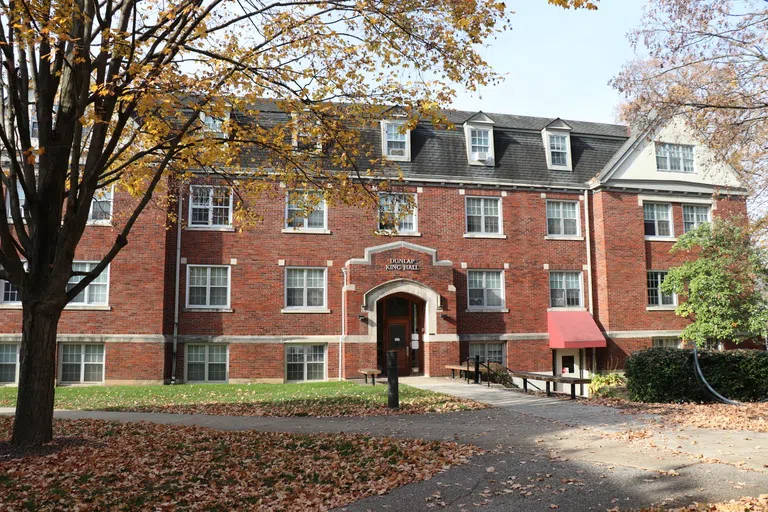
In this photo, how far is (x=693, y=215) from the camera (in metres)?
26.4

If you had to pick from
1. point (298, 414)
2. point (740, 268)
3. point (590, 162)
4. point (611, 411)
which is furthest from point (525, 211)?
point (298, 414)

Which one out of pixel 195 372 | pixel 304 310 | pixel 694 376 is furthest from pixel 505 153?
pixel 195 372

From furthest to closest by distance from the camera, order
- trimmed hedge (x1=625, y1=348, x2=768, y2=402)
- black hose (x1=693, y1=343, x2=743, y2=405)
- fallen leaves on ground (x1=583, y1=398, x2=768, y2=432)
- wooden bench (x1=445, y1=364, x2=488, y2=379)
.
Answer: wooden bench (x1=445, y1=364, x2=488, y2=379), trimmed hedge (x1=625, y1=348, x2=768, y2=402), black hose (x1=693, y1=343, x2=743, y2=405), fallen leaves on ground (x1=583, y1=398, x2=768, y2=432)

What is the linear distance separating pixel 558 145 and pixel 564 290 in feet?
20.2

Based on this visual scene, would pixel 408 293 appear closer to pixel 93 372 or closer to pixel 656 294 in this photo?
pixel 656 294

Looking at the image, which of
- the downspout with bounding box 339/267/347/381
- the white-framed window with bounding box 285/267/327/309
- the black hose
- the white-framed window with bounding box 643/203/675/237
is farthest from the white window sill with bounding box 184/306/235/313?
the white-framed window with bounding box 643/203/675/237

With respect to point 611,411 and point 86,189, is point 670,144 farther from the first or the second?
point 86,189

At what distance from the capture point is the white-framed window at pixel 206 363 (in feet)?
72.8

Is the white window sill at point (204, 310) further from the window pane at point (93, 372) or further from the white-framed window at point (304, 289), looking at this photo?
the window pane at point (93, 372)

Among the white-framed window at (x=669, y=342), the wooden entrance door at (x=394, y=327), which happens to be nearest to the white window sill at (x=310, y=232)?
the wooden entrance door at (x=394, y=327)

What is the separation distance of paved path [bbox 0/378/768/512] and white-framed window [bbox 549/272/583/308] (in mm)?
12376

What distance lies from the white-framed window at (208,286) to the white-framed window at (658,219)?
17091 mm

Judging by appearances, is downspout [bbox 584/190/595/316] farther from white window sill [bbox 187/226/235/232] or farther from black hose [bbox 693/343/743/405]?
white window sill [bbox 187/226/235/232]

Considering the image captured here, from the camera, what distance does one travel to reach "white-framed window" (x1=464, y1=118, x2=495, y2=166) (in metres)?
25.0
